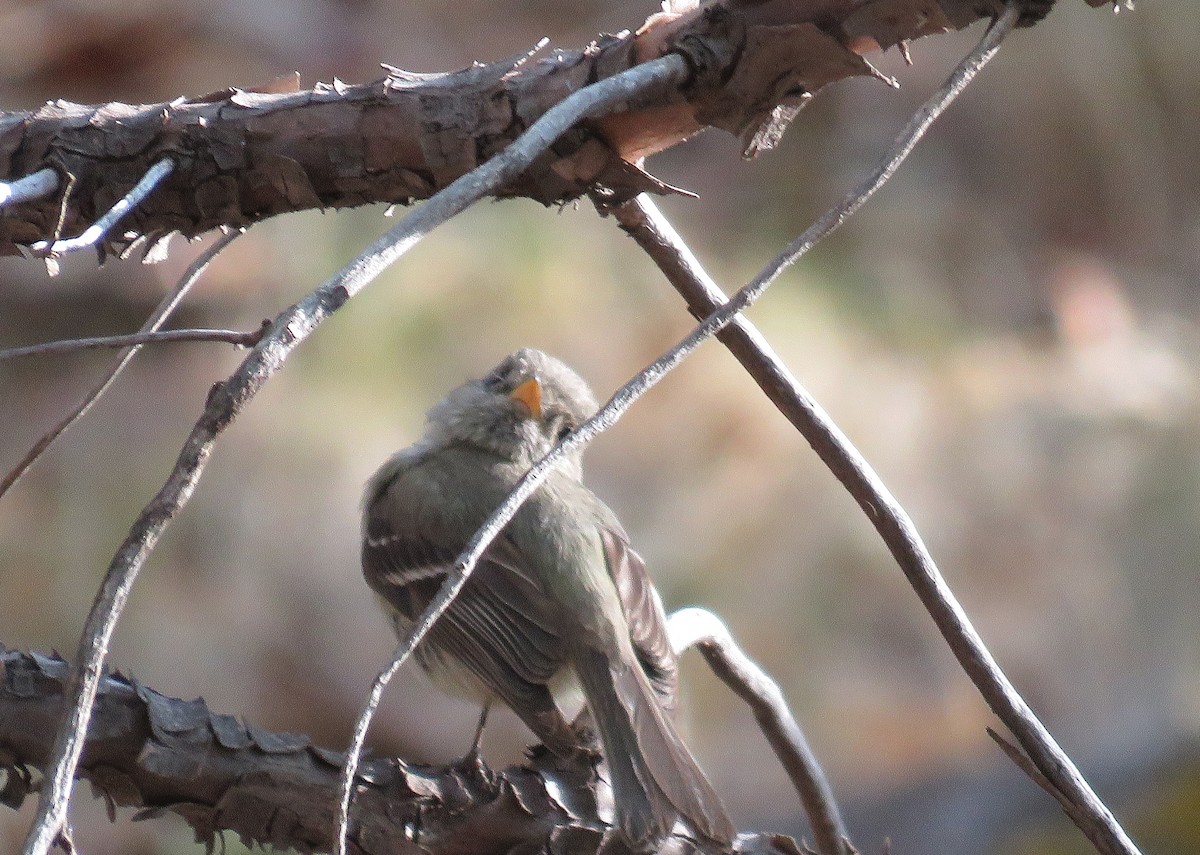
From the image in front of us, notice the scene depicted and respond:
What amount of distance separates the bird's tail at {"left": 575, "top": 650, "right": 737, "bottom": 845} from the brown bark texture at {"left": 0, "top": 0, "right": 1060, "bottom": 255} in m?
0.98

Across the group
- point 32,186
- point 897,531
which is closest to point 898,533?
point 897,531

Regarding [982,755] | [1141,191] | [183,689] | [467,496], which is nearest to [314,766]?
[467,496]

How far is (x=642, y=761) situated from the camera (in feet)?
7.98

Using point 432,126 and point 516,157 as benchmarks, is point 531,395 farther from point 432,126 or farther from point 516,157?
point 516,157

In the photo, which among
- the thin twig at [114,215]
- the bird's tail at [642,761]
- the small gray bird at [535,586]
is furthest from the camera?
the small gray bird at [535,586]

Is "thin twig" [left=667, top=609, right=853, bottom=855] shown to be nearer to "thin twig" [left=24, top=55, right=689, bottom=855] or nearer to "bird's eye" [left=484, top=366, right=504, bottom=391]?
"bird's eye" [left=484, top=366, right=504, bottom=391]

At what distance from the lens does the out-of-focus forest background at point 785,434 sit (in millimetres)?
5887

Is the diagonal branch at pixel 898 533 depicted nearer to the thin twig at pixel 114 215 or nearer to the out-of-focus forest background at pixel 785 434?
the thin twig at pixel 114 215

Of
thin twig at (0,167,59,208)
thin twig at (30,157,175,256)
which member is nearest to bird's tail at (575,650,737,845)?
thin twig at (30,157,175,256)

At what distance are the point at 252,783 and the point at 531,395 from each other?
147cm

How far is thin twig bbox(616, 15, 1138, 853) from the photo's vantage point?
1.90 m

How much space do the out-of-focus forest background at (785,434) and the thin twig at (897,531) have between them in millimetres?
3467

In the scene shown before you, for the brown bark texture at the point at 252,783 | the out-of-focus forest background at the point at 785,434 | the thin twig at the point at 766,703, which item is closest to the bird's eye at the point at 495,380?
the thin twig at the point at 766,703

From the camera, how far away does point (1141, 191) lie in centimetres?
775
